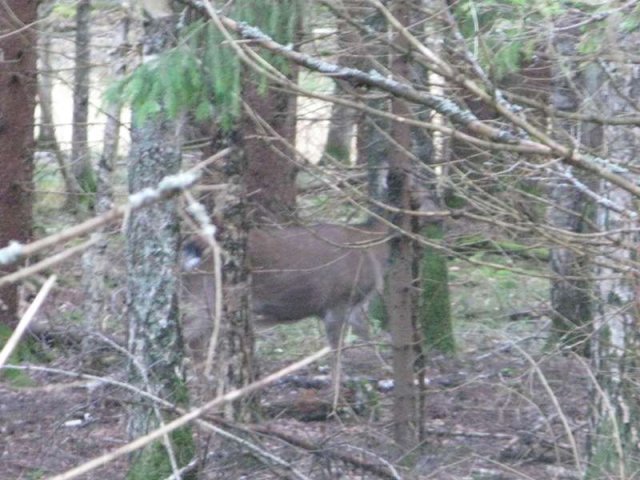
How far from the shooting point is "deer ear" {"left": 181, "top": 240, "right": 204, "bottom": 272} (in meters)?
9.95

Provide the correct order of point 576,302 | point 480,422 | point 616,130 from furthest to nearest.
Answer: point 576,302, point 480,422, point 616,130

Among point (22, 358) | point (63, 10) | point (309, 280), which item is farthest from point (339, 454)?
point (63, 10)

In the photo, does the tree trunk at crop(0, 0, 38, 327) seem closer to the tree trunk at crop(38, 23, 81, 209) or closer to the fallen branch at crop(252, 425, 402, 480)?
the tree trunk at crop(38, 23, 81, 209)

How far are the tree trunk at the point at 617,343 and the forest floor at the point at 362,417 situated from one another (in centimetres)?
19

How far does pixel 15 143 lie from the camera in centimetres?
1111

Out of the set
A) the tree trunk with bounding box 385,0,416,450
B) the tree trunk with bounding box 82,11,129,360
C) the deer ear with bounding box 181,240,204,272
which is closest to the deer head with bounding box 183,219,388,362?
the deer ear with bounding box 181,240,204,272

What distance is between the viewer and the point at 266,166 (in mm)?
12766

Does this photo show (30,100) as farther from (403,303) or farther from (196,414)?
(196,414)

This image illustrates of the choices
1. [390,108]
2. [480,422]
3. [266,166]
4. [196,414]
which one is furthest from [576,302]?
[196,414]

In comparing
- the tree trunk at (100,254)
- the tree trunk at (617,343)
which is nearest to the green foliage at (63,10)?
the tree trunk at (100,254)

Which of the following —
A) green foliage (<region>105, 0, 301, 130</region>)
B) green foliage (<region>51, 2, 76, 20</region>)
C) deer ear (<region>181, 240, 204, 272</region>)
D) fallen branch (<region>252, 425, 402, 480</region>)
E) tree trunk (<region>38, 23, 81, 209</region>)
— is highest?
green foliage (<region>51, 2, 76, 20</region>)

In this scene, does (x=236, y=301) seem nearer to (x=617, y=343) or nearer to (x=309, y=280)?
(x=617, y=343)

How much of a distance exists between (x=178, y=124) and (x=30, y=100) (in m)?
4.87

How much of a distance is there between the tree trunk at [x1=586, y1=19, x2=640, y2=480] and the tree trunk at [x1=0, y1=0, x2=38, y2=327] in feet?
20.1
